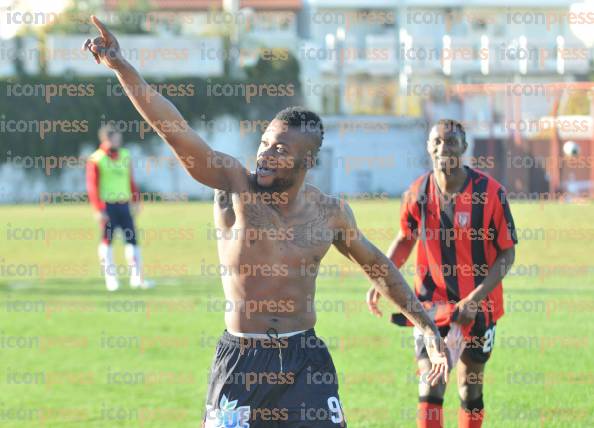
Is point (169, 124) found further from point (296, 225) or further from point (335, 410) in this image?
point (335, 410)

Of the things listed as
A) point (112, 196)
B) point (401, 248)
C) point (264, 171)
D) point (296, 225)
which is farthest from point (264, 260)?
point (112, 196)

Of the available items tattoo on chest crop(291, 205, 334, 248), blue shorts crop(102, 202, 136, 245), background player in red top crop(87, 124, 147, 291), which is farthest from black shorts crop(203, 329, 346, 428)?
blue shorts crop(102, 202, 136, 245)

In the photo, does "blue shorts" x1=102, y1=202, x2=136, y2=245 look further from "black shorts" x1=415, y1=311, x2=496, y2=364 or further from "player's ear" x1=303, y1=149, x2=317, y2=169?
"player's ear" x1=303, y1=149, x2=317, y2=169

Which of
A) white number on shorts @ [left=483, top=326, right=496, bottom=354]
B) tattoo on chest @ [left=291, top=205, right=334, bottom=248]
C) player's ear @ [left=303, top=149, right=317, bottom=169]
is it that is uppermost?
player's ear @ [left=303, top=149, right=317, bottom=169]

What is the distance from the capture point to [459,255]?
6.88 m

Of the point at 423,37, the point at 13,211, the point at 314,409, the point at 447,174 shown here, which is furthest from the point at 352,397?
the point at 423,37

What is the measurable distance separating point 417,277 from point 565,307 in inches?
284

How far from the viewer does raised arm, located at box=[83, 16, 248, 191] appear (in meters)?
4.35

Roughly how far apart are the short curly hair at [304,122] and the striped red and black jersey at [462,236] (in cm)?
190

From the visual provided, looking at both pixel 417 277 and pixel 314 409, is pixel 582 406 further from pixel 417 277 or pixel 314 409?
pixel 314 409

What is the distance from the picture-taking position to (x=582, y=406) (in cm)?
823

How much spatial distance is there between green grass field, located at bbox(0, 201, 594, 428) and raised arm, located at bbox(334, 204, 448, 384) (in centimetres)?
239

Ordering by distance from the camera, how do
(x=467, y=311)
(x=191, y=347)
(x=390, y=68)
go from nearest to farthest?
(x=467, y=311) < (x=191, y=347) < (x=390, y=68)

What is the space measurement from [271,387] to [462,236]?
92.3 inches
